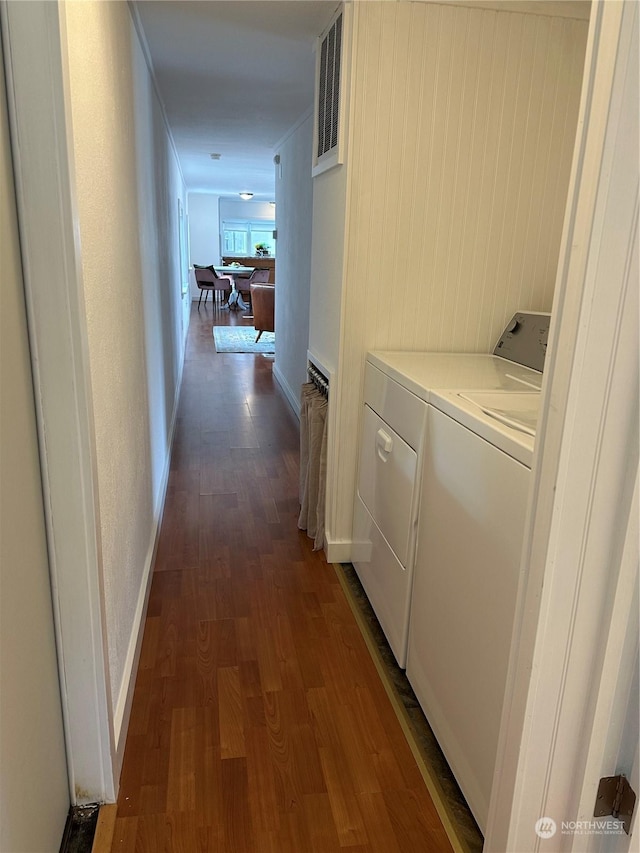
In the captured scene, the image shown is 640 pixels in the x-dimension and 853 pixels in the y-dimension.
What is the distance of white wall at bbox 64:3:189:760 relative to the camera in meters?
1.32

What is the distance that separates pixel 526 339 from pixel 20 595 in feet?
5.92

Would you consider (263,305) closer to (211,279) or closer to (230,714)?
(211,279)

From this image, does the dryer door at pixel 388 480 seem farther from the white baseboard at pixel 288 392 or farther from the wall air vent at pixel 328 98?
the white baseboard at pixel 288 392

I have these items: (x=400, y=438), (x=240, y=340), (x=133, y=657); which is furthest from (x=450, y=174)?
(x=240, y=340)

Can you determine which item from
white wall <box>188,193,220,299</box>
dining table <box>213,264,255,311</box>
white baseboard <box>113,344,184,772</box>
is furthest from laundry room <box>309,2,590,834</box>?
white wall <box>188,193,220,299</box>

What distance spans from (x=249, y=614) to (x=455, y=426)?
3.68 ft

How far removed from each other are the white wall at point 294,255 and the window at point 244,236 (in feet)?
27.8

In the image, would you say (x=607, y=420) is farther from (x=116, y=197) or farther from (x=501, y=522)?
(x=116, y=197)

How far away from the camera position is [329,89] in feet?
7.76

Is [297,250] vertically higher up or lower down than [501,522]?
higher up

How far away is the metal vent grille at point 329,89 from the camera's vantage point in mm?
2219

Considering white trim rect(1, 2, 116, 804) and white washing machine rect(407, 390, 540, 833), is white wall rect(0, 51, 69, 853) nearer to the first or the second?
white trim rect(1, 2, 116, 804)

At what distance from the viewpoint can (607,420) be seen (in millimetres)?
869

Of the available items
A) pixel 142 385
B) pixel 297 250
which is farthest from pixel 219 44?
pixel 297 250
